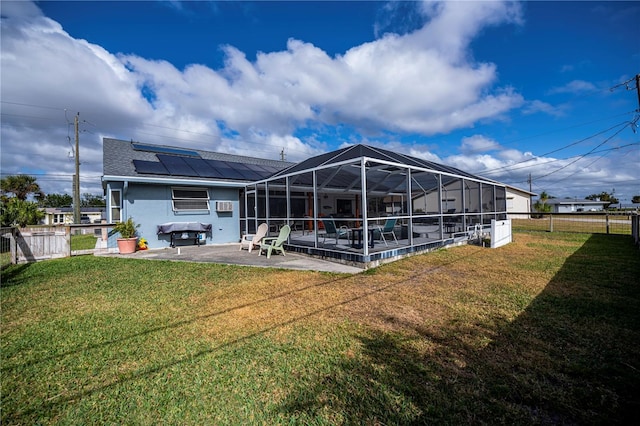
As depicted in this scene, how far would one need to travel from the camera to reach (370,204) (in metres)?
16.2

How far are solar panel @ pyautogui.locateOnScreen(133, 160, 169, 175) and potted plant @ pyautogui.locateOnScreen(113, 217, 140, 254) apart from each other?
1.95 m

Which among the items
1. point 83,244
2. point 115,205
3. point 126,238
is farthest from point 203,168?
point 83,244

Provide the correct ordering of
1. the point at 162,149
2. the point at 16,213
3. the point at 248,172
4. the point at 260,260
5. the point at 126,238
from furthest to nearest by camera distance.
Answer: the point at 162,149
the point at 248,172
the point at 16,213
the point at 126,238
the point at 260,260

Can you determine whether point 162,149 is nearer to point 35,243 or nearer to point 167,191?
point 167,191

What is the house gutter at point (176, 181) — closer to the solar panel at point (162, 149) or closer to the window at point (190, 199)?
the window at point (190, 199)

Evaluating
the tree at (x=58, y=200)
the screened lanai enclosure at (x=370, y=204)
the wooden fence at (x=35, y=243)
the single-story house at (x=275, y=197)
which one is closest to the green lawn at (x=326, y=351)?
the screened lanai enclosure at (x=370, y=204)

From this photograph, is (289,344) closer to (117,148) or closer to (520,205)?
(117,148)

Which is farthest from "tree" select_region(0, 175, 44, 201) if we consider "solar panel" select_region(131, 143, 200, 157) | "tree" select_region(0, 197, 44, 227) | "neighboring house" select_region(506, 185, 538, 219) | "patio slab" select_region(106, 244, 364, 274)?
"neighboring house" select_region(506, 185, 538, 219)

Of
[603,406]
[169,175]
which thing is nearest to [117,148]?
[169,175]

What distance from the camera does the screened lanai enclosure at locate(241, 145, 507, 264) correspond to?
23.0ft

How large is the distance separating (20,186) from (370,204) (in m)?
34.7

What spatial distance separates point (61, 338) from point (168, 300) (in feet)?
4.21

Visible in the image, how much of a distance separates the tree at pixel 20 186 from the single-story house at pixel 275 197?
25.1m

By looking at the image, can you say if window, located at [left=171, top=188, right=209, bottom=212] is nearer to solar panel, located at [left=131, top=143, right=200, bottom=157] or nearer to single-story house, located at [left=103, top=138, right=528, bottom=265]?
single-story house, located at [left=103, top=138, right=528, bottom=265]
